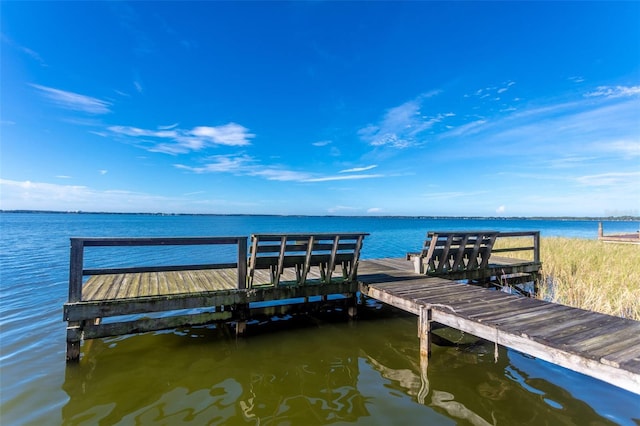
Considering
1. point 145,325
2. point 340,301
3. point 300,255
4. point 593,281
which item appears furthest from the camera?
point 593,281

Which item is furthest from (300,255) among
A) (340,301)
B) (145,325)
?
(145,325)

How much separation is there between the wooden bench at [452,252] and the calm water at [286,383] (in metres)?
2.41

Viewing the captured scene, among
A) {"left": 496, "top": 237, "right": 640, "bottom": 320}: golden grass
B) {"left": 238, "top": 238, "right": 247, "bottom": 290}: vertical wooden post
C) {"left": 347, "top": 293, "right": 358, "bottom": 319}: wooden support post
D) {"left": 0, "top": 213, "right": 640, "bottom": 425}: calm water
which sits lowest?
{"left": 0, "top": 213, "right": 640, "bottom": 425}: calm water

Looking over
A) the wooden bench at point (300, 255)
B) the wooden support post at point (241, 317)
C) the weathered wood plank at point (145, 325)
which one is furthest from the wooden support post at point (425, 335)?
the weathered wood plank at point (145, 325)

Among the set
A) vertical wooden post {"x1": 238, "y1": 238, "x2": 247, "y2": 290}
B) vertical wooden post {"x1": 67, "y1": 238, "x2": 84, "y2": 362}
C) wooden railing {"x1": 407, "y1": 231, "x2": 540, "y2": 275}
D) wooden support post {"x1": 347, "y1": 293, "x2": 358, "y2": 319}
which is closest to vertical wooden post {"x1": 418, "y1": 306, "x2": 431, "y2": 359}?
wooden support post {"x1": 347, "y1": 293, "x2": 358, "y2": 319}

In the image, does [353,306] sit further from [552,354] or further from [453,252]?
[552,354]

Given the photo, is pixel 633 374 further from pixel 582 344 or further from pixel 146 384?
pixel 146 384

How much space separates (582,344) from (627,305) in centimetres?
579

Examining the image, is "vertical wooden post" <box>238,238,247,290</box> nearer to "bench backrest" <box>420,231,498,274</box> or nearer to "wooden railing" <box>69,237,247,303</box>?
"wooden railing" <box>69,237,247,303</box>

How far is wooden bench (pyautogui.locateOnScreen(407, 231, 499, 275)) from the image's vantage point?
30.5 feet

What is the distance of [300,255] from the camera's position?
764cm

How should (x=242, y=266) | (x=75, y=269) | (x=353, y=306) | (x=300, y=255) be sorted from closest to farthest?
(x=75, y=269)
(x=242, y=266)
(x=300, y=255)
(x=353, y=306)

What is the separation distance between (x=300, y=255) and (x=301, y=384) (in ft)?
9.55

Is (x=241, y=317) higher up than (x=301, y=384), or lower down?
higher up
